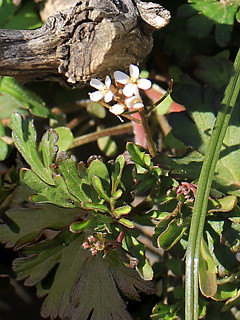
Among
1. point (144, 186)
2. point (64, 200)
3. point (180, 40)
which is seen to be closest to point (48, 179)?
point (64, 200)

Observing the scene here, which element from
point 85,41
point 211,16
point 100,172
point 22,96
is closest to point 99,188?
point 100,172

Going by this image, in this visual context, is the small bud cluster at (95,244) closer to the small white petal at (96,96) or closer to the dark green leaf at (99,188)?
the dark green leaf at (99,188)

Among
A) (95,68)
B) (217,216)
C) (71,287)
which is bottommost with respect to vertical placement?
(71,287)

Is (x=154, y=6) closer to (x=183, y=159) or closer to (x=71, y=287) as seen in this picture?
(x=183, y=159)

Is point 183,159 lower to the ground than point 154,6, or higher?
lower

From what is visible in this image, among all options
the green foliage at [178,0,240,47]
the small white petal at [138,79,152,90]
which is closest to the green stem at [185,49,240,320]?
the small white petal at [138,79,152,90]

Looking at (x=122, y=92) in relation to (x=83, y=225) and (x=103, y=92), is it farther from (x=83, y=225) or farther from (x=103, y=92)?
(x=83, y=225)

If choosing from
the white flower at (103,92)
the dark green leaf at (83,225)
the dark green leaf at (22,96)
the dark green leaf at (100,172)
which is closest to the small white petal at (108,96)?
the white flower at (103,92)
